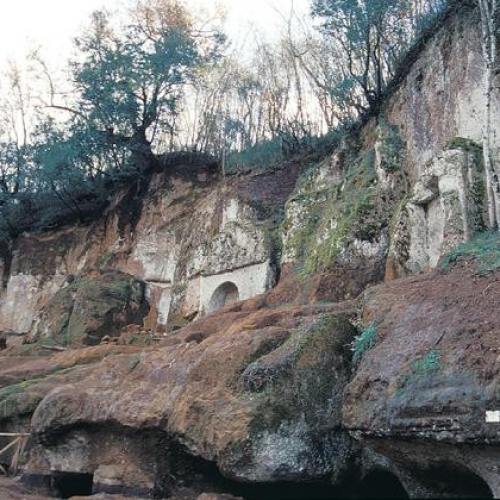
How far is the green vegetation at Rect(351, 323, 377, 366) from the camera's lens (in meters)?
7.92

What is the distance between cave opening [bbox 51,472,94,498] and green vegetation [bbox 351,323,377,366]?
496 centimetres

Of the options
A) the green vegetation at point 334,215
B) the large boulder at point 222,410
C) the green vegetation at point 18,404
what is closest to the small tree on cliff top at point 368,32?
the green vegetation at point 334,215

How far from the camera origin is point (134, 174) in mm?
26688

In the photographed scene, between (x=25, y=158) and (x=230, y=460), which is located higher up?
(x=25, y=158)

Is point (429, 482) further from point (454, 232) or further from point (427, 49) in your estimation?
point (427, 49)

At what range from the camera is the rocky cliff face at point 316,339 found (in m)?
6.55

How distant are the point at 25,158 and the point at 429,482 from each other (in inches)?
1012

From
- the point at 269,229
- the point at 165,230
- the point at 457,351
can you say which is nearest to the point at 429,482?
the point at 457,351

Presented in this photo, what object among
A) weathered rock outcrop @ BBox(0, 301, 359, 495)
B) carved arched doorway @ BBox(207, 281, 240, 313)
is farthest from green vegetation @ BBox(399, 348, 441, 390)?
carved arched doorway @ BBox(207, 281, 240, 313)

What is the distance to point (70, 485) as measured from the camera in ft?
34.1

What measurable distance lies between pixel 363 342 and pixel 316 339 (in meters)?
0.61

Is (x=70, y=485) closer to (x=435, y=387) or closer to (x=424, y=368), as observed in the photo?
(x=424, y=368)

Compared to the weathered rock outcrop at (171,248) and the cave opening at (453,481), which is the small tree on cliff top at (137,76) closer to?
the weathered rock outcrop at (171,248)

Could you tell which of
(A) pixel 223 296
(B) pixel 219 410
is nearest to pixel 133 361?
(B) pixel 219 410
